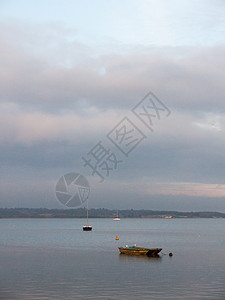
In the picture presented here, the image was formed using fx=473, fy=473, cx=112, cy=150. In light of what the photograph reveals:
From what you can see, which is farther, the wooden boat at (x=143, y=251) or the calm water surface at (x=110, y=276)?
the wooden boat at (x=143, y=251)

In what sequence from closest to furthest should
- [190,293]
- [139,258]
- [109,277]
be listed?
[190,293] → [109,277] → [139,258]

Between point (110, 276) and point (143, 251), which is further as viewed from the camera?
point (143, 251)

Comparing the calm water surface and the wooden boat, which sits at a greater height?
the wooden boat

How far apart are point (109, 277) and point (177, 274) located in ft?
45.8

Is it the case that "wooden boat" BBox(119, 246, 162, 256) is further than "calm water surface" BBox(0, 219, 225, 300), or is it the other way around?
"wooden boat" BBox(119, 246, 162, 256)

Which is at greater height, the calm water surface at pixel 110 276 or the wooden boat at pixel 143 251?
the wooden boat at pixel 143 251

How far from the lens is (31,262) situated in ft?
363

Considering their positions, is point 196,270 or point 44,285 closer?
point 44,285

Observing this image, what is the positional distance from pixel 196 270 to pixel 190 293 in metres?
26.8

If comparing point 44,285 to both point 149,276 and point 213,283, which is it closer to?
point 149,276

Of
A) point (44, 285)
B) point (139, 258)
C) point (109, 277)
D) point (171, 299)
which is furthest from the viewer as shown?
point (139, 258)

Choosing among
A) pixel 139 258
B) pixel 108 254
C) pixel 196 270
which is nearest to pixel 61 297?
pixel 196 270

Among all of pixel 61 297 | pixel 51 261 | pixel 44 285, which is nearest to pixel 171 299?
pixel 61 297

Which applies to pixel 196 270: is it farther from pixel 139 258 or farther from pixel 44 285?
pixel 44 285
